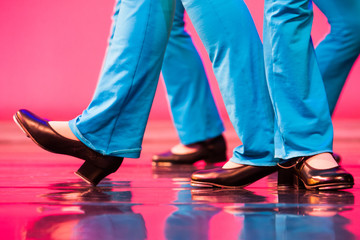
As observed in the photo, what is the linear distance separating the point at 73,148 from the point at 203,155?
2.52 feet

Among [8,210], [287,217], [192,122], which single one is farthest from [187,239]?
[192,122]

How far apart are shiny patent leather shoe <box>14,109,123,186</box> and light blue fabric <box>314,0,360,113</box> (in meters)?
0.69

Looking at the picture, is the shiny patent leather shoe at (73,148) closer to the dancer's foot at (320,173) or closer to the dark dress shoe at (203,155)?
the dancer's foot at (320,173)

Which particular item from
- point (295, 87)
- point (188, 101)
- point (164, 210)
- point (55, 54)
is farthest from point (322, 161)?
point (55, 54)

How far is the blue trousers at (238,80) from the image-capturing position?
1104mm

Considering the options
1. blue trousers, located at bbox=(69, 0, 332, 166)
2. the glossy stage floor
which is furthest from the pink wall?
blue trousers, located at bbox=(69, 0, 332, 166)

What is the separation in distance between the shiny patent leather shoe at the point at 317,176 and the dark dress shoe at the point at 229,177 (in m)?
0.07

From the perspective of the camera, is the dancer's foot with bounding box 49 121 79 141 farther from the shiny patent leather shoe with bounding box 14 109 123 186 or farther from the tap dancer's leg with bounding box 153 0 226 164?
the tap dancer's leg with bounding box 153 0 226 164

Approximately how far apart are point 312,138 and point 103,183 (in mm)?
479

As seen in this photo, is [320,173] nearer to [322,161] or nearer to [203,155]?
[322,161]

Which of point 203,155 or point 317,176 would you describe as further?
point 203,155

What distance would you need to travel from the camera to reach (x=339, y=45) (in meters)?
1.54

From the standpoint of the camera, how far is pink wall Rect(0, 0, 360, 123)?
166 inches

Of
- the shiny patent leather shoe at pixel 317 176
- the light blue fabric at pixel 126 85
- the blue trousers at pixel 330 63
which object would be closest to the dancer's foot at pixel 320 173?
the shiny patent leather shoe at pixel 317 176
